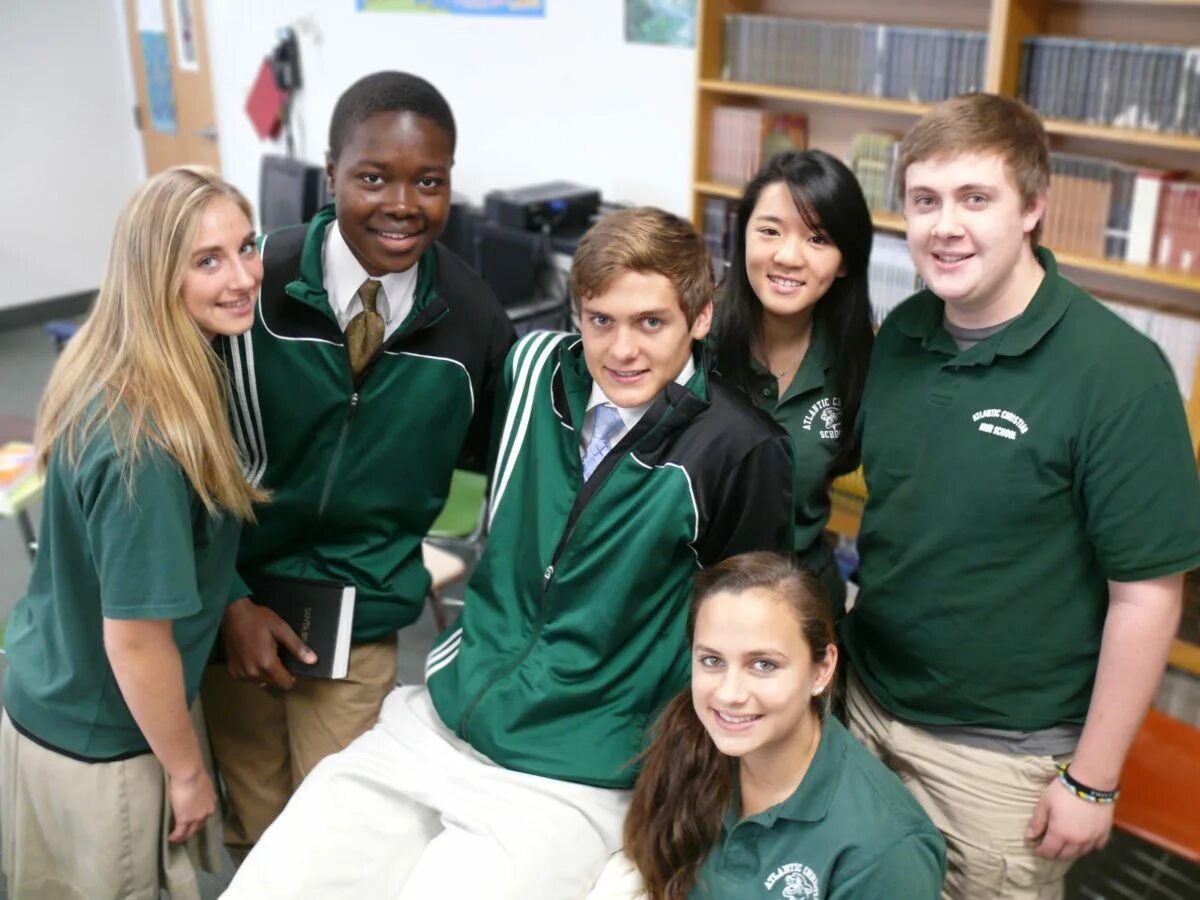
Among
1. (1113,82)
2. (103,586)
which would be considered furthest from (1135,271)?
(103,586)

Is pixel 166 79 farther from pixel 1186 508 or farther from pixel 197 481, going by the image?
pixel 1186 508

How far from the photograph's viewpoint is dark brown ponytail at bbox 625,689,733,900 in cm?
154

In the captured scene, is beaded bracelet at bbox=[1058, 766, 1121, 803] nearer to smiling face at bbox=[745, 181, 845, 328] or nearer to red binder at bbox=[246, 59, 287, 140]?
smiling face at bbox=[745, 181, 845, 328]

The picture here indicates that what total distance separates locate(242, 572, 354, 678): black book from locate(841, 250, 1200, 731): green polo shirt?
854mm

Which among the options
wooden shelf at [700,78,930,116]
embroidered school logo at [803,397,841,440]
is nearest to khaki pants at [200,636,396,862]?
embroidered school logo at [803,397,841,440]

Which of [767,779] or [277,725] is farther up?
[767,779]

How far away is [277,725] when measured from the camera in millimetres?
2070

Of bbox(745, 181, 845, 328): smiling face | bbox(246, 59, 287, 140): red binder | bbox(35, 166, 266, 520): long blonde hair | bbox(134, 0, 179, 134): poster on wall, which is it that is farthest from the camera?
bbox(134, 0, 179, 134): poster on wall

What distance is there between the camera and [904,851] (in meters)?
1.42

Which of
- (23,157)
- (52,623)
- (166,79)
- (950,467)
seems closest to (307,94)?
(166,79)

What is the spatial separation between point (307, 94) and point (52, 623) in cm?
487

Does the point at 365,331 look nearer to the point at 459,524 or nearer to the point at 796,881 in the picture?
the point at 796,881

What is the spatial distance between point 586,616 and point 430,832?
405 millimetres

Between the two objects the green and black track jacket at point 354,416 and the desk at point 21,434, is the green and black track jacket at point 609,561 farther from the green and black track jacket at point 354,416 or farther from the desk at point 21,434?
the desk at point 21,434
